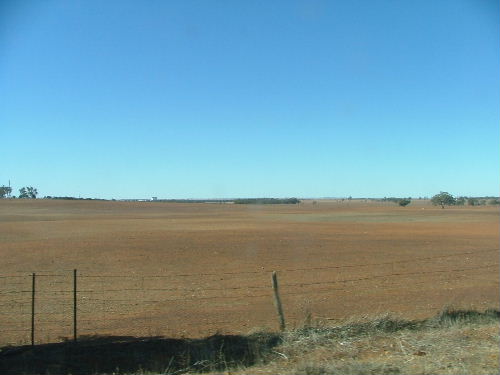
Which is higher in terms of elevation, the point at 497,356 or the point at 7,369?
the point at 497,356

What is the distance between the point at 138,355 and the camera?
8633mm

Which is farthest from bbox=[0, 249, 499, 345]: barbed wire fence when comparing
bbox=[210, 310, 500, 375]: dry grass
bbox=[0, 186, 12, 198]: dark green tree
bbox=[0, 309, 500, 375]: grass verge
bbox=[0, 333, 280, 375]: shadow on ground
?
bbox=[0, 186, 12, 198]: dark green tree

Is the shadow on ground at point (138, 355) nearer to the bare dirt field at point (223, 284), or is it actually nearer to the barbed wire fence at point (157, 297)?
the barbed wire fence at point (157, 297)

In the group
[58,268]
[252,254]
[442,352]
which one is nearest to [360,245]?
[252,254]

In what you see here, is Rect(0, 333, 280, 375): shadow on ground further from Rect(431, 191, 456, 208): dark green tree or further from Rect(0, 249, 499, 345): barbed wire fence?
Rect(431, 191, 456, 208): dark green tree

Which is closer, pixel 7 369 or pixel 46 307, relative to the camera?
pixel 7 369

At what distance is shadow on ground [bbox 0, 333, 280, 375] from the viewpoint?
7.67 m

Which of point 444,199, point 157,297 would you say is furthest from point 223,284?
point 444,199

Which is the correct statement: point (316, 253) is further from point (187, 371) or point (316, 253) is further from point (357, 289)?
point (187, 371)

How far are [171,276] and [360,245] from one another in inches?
585

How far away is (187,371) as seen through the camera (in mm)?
7281

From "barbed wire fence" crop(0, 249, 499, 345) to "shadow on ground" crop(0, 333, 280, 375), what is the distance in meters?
0.69

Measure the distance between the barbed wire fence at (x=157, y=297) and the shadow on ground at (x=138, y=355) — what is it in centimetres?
69

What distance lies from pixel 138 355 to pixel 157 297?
6615mm
